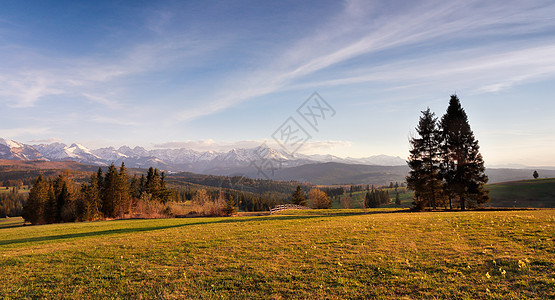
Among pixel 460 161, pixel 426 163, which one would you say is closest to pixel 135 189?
pixel 426 163

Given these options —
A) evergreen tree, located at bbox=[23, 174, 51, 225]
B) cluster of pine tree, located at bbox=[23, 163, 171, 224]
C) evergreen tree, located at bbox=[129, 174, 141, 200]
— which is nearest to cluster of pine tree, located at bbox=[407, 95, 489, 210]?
cluster of pine tree, located at bbox=[23, 163, 171, 224]

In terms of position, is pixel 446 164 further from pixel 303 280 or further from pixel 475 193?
pixel 303 280

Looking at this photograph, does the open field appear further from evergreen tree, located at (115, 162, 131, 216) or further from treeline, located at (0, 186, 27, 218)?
treeline, located at (0, 186, 27, 218)

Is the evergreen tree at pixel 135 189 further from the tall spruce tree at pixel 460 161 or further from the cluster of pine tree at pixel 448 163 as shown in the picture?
the tall spruce tree at pixel 460 161

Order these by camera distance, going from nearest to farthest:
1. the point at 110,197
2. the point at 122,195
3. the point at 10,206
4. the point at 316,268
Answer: the point at 316,268 → the point at 110,197 → the point at 122,195 → the point at 10,206

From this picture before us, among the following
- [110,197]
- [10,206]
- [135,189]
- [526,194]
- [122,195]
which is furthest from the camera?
[10,206]

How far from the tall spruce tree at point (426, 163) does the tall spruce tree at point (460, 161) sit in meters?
1.06

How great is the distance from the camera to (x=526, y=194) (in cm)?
8450

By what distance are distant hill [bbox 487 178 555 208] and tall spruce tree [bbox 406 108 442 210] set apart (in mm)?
54016

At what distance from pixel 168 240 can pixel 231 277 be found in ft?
35.7

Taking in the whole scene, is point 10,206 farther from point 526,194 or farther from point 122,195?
point 526,194

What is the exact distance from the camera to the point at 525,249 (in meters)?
10.9

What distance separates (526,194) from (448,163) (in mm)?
72058

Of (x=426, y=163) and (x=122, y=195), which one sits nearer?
(x=426, y=163)
